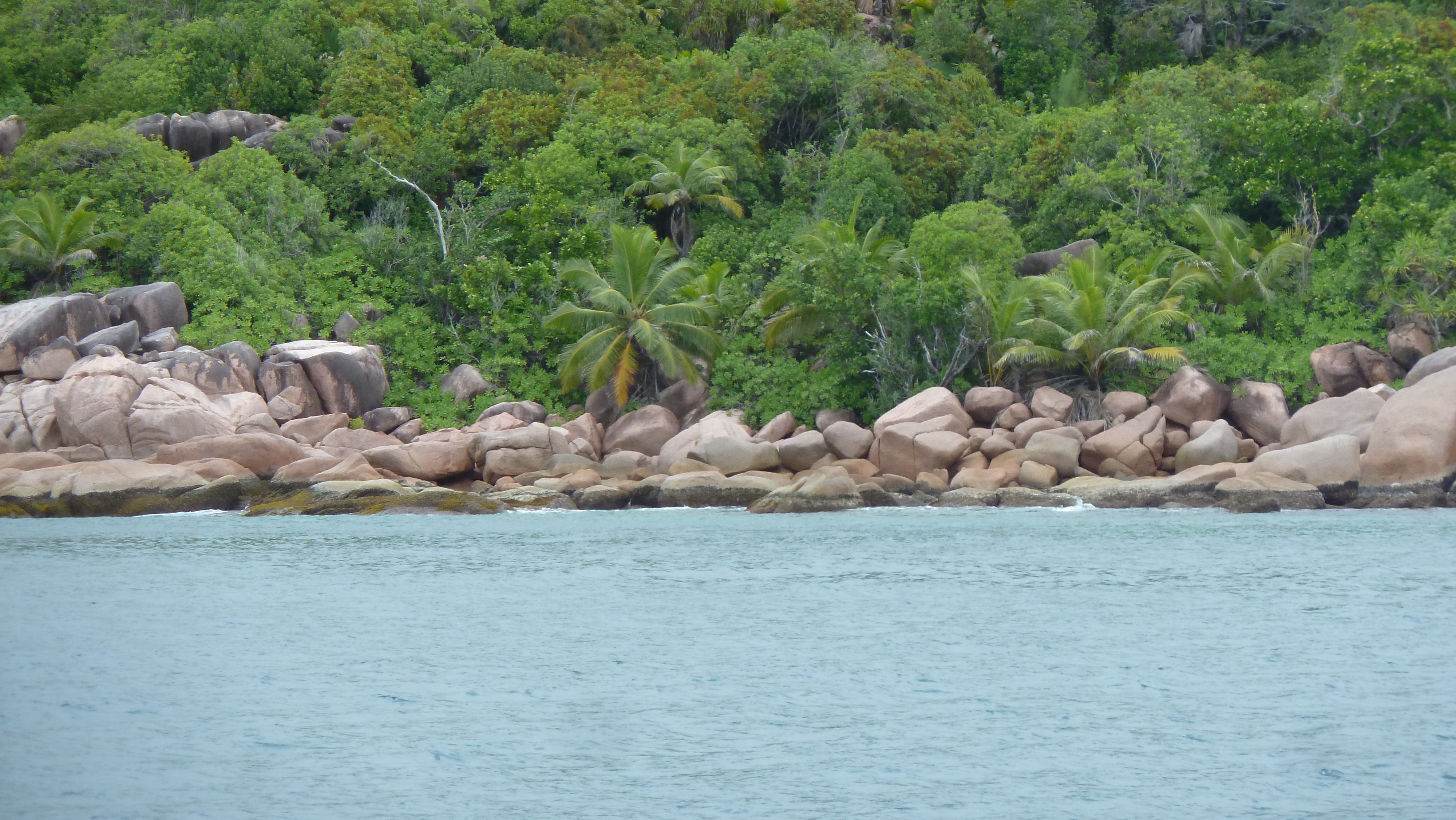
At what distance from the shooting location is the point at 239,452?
24.4 meters

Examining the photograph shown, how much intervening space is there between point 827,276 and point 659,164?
766 cm

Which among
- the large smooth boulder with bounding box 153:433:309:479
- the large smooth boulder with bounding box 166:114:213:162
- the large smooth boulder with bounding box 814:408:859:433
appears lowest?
the large smooth boulder with bounding box 153:433:309:479

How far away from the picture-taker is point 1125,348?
80.8 feet

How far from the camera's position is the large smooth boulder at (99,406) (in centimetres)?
2477

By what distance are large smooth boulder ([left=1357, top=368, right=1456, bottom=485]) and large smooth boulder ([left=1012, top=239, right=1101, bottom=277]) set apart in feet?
30.1

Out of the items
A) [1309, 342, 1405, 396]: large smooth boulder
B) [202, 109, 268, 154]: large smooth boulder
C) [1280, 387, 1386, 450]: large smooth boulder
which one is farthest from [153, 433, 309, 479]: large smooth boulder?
[1309, 342, 1405, 396]: large smooth boulder

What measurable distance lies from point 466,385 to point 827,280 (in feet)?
29.4

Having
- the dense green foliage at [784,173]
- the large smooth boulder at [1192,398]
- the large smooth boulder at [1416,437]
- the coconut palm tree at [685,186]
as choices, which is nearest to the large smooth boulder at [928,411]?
the dense green foliage at [784,173]

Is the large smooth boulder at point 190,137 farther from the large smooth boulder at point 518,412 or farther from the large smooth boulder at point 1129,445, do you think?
the large smooth boulder at point 1129,445

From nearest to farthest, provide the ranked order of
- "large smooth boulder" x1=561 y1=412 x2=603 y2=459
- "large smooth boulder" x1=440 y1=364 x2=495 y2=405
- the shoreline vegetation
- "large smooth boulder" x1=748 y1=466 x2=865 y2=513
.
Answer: "large smooth boulder" x1=748 y1=466 x2=865 y2=513 < the shoreline vegetation < "large smooth boulder" x1=561 y1=412 x2=603 y2=459 < "large smooth boulder" x1=440 y1=364 x2=495 y2=405

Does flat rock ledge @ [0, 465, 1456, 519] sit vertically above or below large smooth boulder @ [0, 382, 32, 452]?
below

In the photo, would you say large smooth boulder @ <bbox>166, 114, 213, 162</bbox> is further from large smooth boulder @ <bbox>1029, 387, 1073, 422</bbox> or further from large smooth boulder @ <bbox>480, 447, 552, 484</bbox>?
large smooth boulder @ <bbox>1029, 387, 1073, 422</bbox>

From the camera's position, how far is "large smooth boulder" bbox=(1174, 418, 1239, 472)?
22766 millimetres

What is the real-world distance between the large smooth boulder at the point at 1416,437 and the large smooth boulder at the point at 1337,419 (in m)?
0.59
